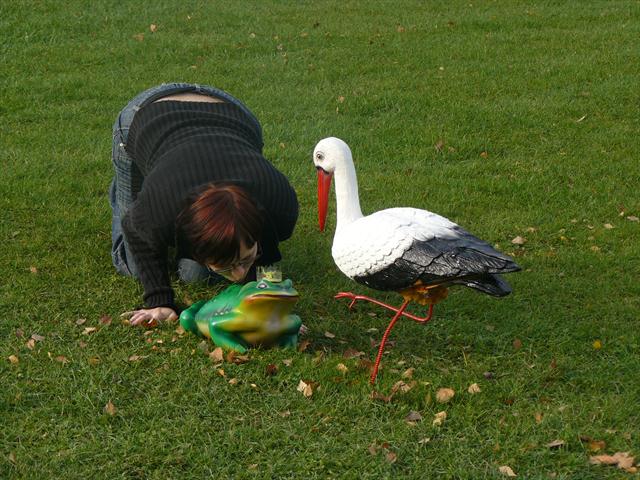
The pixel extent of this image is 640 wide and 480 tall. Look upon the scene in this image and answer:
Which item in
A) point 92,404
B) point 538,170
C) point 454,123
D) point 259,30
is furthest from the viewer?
point 259,30

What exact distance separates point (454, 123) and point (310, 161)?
5.31ft

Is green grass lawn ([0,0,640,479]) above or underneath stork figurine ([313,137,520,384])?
underneath


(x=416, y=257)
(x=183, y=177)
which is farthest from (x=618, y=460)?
(x=183, y=177)

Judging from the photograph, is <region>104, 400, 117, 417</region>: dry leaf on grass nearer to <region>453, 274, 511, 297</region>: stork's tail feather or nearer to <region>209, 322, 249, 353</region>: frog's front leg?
<region>209, 322, 249, 353</region>: frog's front leg

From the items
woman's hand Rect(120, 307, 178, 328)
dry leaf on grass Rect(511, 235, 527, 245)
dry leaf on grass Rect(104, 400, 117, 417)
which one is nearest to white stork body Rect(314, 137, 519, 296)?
woman's hand Rect(120, 307, 178, 328)

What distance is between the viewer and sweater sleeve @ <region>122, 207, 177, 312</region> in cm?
452

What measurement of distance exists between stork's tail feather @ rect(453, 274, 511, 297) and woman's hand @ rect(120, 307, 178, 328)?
174 cm

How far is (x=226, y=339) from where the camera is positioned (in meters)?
4.73

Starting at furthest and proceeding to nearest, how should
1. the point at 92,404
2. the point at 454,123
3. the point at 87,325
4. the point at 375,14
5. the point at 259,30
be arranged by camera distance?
the point at 375,14 → the point at 259,30 → the point at 454,123 → the point at 87,325 → the point at 92,404

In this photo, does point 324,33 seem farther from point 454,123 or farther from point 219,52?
point 454,123

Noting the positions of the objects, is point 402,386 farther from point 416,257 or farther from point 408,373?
point 416,257

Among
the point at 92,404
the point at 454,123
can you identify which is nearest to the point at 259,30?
the point at 454,123

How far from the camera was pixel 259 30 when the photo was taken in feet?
37.9

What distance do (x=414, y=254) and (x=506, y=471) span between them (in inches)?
39.8
